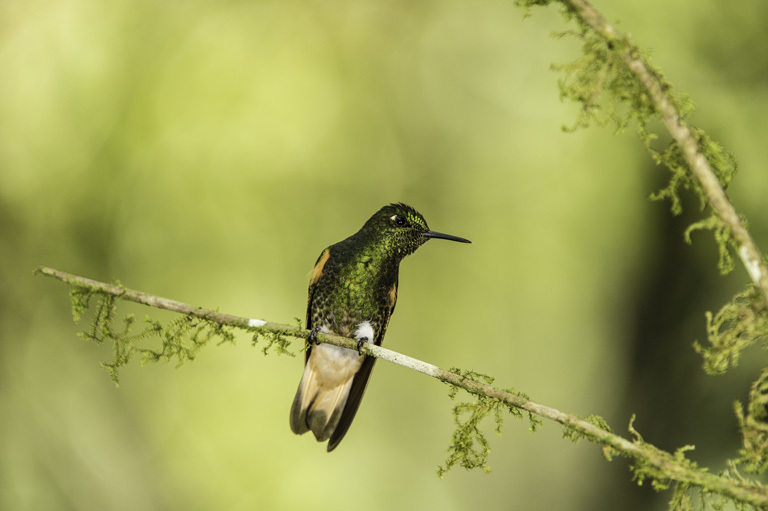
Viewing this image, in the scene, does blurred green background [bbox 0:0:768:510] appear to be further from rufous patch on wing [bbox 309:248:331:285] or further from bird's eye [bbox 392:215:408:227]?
rufous patch on wing [bbox 309:248:331:285]

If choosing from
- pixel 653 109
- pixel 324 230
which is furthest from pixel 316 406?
pixel 324 230

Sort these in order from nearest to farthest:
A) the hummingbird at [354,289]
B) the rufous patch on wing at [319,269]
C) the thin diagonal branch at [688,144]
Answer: the thin diagonal branch at [688,144], the hummingbird at [354,289], the rufous patch on wing at [319,269]

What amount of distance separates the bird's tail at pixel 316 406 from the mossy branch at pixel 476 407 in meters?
1.35

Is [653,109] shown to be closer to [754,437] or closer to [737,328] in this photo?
[737,328]

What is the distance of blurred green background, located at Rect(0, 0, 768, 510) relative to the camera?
20.3ft

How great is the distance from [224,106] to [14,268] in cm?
345

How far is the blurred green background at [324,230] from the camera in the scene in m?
6.18

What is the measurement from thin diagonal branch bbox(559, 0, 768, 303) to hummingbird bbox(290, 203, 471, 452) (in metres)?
1.98

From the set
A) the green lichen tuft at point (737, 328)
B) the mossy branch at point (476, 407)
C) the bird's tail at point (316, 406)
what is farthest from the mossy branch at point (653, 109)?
the bird's tail at point (316, 406)

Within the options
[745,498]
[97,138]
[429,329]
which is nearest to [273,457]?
[429,329]

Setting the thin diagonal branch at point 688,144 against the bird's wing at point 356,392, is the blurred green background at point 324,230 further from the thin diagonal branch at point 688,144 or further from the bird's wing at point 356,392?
the thin diagonal branch at point 688,144

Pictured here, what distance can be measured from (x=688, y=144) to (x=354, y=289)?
2.44m

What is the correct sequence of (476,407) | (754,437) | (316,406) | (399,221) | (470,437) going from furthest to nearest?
(316,406)
(399,221)
(470,437)
(476,407)
(754,437)

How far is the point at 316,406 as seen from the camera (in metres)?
4.27
